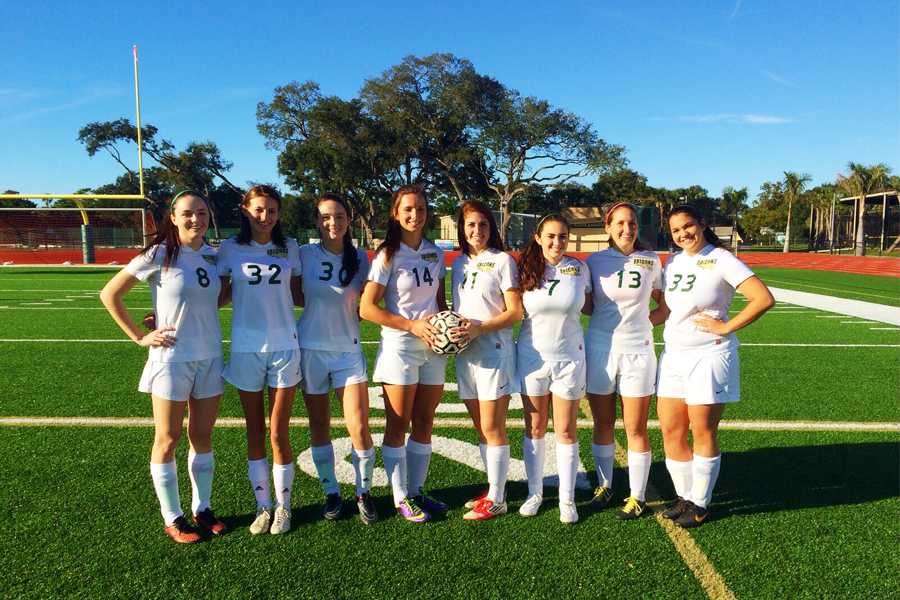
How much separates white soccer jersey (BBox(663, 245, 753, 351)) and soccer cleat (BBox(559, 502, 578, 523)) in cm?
102

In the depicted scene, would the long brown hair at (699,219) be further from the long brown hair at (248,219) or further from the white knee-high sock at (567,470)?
the long brown hair at (248,219)

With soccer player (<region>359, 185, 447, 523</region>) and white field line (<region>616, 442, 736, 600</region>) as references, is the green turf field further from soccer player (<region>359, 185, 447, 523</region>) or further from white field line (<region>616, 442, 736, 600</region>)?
soccer player (<region>359, 185, 447, 523</region>)

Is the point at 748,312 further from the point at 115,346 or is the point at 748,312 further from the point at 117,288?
the point at 115,346

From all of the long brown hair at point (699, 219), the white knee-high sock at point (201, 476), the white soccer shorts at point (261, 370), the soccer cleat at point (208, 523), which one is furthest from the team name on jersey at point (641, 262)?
the soccer cleat at point (208, 523)

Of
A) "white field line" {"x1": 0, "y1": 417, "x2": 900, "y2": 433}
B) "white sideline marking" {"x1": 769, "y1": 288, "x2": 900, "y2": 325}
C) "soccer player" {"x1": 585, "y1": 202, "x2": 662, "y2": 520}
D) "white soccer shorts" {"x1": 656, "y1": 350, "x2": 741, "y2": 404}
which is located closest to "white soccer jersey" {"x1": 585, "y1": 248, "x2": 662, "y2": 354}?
"soccer player" {"x1": 585, "y1": 202, "x2": 662, "y2": 520}

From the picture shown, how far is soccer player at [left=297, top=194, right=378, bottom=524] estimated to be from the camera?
3.08 meters

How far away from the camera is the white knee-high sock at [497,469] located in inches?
126

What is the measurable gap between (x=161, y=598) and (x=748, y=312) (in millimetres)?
3040

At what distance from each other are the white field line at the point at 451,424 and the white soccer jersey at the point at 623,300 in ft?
5.82

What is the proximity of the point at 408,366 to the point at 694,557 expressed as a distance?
169cm

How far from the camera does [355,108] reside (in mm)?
38562

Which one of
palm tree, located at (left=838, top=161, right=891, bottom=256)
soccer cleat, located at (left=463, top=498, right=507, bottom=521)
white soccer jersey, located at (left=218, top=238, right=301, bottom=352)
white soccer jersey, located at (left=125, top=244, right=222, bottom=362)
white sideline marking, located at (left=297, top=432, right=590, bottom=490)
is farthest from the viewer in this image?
palm tree, located at (left=838, top=161, right=891, bottom=256)

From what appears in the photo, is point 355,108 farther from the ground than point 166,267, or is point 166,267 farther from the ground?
point 355,108

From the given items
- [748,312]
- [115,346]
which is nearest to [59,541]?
[748,312]
